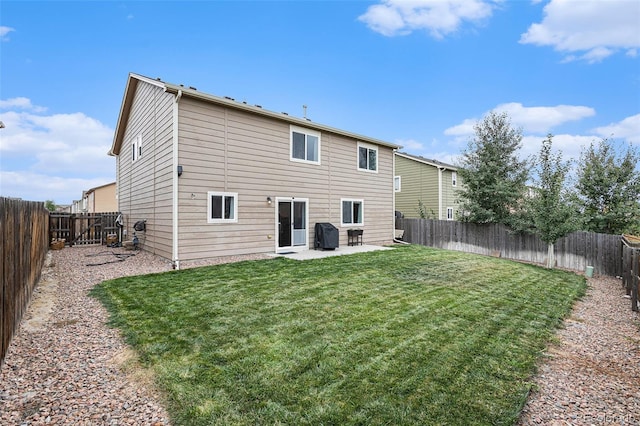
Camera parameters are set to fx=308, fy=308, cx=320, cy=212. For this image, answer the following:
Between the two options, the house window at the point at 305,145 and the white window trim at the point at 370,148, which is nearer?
the house window at the point at 305,145

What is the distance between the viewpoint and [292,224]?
1151 cm

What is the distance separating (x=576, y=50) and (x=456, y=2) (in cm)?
664

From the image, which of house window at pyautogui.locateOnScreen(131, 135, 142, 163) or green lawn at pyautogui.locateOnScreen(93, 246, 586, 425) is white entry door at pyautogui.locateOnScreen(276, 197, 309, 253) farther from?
house window at pyautogui.locateOnScreen(131, 135, 142, 163)

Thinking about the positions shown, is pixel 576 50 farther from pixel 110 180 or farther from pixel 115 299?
pixel 110 180

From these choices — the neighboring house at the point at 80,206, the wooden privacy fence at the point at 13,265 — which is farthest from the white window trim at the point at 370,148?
the neighboring house at the point at 80,206

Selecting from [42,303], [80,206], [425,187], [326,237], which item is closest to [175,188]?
[42,303]

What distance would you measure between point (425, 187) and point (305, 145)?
39.9 ft

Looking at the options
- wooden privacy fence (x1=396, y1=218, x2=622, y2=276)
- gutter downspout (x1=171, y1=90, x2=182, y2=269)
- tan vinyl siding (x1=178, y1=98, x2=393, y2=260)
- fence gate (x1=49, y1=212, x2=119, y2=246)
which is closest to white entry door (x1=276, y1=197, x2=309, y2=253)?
tan vinyl siding (x1=178, y1=98, x2=393, y2=260)

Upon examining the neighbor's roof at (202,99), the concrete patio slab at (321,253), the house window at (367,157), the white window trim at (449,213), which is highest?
the neighbor's roof at (202,99)

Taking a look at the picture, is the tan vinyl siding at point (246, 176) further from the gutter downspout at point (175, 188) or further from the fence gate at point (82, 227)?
the fence gate at point (82, 227)

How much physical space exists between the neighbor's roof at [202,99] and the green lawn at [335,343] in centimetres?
506

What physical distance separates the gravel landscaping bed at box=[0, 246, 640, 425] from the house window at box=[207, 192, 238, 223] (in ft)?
13.7

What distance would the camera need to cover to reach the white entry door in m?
11.1

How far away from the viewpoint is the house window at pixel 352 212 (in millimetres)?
13312
